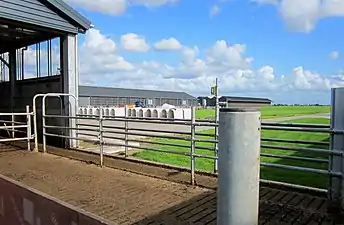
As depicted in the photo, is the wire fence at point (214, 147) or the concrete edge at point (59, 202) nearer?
the concrete edge at point (59, 202)

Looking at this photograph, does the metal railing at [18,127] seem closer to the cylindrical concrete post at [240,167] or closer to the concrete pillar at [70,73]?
the concrete pillar at [70,73]

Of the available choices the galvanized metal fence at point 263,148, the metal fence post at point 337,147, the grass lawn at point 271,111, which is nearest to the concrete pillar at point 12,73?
the galvanized metal fence at point 263,148

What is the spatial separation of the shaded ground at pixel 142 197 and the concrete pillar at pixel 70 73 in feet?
8.71

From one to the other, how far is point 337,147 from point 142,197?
253 cm

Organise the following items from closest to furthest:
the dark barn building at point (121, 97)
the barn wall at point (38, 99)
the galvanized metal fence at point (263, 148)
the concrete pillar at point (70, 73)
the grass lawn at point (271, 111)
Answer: the galvanized metal fence at point (263, 148) < the grass lawn at point (271, 111) < the concrete pillar at point (70, 73) < the barn wall at point (38, 99) < the dark barn building at point (121, 97)

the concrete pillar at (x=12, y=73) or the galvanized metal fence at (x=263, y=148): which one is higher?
the concrete pillar at (x=12, y=73)

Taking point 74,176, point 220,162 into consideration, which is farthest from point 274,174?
point 220,162

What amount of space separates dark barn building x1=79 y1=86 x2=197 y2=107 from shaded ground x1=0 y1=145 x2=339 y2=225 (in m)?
44.2

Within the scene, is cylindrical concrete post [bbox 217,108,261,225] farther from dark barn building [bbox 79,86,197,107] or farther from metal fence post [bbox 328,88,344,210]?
dark barn building [bbox 79,86,197,107]

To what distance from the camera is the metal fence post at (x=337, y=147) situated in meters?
3.79

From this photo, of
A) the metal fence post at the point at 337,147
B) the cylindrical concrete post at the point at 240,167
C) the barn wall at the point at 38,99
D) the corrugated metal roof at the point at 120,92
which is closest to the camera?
the cylindrical concrete post at the point at 240,167

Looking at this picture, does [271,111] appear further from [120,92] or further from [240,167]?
[120,92]

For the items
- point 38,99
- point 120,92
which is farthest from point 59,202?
point 120,92

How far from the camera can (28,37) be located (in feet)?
35.4
